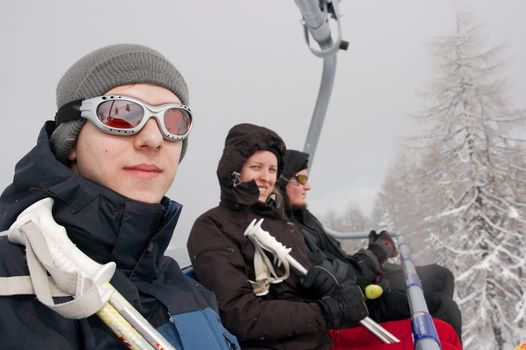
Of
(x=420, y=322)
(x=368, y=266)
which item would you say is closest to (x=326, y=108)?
(x=368, y=266)

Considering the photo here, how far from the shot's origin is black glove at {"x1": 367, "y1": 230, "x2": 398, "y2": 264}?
4324 millimetres

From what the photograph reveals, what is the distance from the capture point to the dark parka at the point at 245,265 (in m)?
2.27

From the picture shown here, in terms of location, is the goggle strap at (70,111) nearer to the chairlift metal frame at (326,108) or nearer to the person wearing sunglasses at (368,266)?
the chairlift metal frame at (326,108)

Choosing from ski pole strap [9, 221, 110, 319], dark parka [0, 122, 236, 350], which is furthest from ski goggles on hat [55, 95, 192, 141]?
ski pole strap [9, 221, 110, 319]

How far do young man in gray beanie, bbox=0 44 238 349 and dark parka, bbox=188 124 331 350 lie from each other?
73cm

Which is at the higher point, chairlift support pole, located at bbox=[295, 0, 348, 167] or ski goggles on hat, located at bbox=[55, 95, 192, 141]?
chairlift support pole, located at bbox=[295, 0, 348, 167]

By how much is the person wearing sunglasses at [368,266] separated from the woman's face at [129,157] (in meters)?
1.63

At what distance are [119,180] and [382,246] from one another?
369cm

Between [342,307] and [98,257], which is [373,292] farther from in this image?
[98,257]

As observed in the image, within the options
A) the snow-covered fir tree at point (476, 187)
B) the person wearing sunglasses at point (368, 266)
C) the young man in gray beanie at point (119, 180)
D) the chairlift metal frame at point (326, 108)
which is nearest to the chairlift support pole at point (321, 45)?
the chairlift metal frame at point (326, 108)

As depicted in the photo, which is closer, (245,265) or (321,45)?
(245,265)

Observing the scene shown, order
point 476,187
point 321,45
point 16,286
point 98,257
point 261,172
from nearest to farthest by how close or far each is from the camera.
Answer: point 16,286
point 98,257
point 261,172
point 321,45
point 476,187

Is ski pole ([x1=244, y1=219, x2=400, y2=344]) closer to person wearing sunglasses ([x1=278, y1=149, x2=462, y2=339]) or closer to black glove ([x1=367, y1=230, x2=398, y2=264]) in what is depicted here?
person wearing sunglasses ([x1=278, y1=149, x2=462, y2=339])

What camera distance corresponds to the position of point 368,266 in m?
3.71
